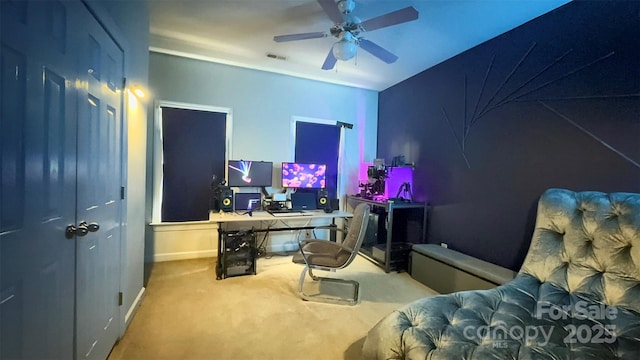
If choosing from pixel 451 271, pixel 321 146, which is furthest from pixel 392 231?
pixel 321 146

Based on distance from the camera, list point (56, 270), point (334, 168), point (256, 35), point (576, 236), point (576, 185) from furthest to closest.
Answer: point (334, 168) < point (256, 35) < point (576, 185) < point (576, 236) < point (56, 270)

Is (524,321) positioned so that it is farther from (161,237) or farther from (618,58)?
(161,237)

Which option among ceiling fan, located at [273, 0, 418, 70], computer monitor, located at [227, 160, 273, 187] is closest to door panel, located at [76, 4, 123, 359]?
ceiling fan, located at [273, 0, 418, 70]

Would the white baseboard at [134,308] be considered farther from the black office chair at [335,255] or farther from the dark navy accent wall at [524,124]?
the dark navy accent wall at [524,124]

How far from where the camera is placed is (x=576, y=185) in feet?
6.81

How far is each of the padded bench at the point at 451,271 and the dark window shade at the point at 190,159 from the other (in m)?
2.85

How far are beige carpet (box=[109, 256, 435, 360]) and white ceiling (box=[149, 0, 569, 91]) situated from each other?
271 cm

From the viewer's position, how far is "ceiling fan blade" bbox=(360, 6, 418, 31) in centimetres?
187

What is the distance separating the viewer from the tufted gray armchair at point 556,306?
120cm

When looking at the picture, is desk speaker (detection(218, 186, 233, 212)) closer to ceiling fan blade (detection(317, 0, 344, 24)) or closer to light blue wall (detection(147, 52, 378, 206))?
light blue wall (detection(147, 52, 378, 206))

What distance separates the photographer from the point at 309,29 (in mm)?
2746

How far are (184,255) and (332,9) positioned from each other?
11.2 feet

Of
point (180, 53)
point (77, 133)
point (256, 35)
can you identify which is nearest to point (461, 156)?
point (256, 35)

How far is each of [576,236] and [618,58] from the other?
4.43ft
